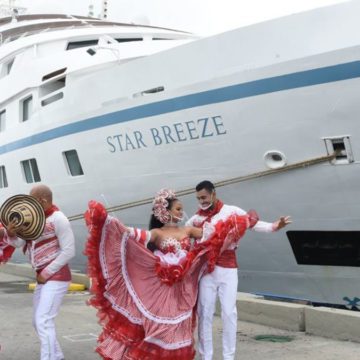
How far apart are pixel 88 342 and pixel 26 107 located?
6.43 meters

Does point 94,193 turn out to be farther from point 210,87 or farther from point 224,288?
point 224,288

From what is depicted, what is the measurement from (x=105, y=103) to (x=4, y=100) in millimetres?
3682

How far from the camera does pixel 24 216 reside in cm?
443

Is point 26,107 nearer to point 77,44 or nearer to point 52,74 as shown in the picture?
point 52,74

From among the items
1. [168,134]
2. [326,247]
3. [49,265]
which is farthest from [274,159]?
[49,265]

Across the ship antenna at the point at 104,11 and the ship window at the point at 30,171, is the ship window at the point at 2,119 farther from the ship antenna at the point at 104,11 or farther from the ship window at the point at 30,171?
the ship antenna at the point at 104,11

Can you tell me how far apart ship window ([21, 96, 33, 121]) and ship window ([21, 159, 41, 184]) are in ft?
3.08

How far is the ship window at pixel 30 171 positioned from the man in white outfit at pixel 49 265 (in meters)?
5.74

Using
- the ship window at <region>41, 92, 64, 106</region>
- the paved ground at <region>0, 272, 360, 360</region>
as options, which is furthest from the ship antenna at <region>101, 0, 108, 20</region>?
the paved ground at <region>0, 272, 360, 360</region>

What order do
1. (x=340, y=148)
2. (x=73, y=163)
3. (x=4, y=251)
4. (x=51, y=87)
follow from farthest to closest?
(x=51, y=87), (x=73, y=163), (x=340, y=148), (x=4, y=251)

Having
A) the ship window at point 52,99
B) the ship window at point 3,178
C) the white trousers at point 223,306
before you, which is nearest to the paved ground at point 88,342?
the white trousers at point 223,306

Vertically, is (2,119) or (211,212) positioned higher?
(2,119)

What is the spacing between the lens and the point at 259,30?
24.2 ft

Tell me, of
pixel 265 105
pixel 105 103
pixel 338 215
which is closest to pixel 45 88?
pixel 105 103
